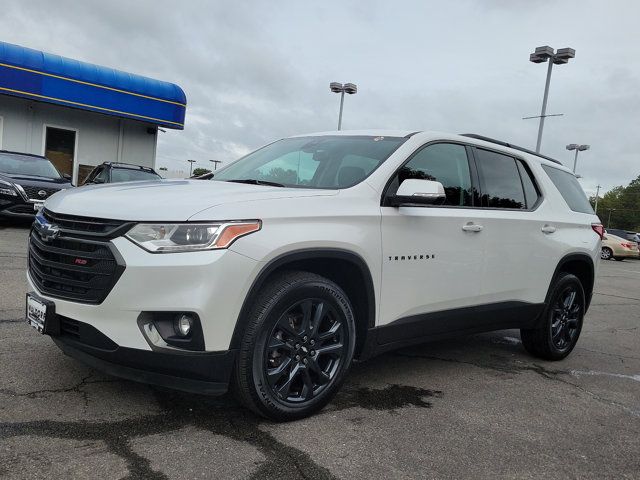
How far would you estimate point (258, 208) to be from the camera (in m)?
2.92

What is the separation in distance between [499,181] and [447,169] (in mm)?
687

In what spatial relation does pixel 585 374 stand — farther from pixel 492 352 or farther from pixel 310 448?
pixel 310 448

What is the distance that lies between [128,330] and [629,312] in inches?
339

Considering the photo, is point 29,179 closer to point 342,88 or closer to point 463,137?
point 463,137

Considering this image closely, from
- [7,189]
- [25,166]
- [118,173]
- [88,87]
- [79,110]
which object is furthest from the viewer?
[79,110]

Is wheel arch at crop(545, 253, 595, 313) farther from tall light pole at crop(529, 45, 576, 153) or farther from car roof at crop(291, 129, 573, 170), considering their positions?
tall light pole at crop(529, 45, 576, 153)

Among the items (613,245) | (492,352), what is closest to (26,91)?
(492,352)

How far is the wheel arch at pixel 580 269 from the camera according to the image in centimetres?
505

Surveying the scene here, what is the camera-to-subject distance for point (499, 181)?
4.58 metres

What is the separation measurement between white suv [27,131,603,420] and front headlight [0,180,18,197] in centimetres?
776

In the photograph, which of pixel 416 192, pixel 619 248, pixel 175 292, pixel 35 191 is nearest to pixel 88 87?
pixel 35 191

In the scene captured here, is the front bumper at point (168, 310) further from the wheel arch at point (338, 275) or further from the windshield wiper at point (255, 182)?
the windshield wiper at point (255, 182)

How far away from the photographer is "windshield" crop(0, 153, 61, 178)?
37.3 ft

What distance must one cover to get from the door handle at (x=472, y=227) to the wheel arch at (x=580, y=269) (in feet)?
4.26
